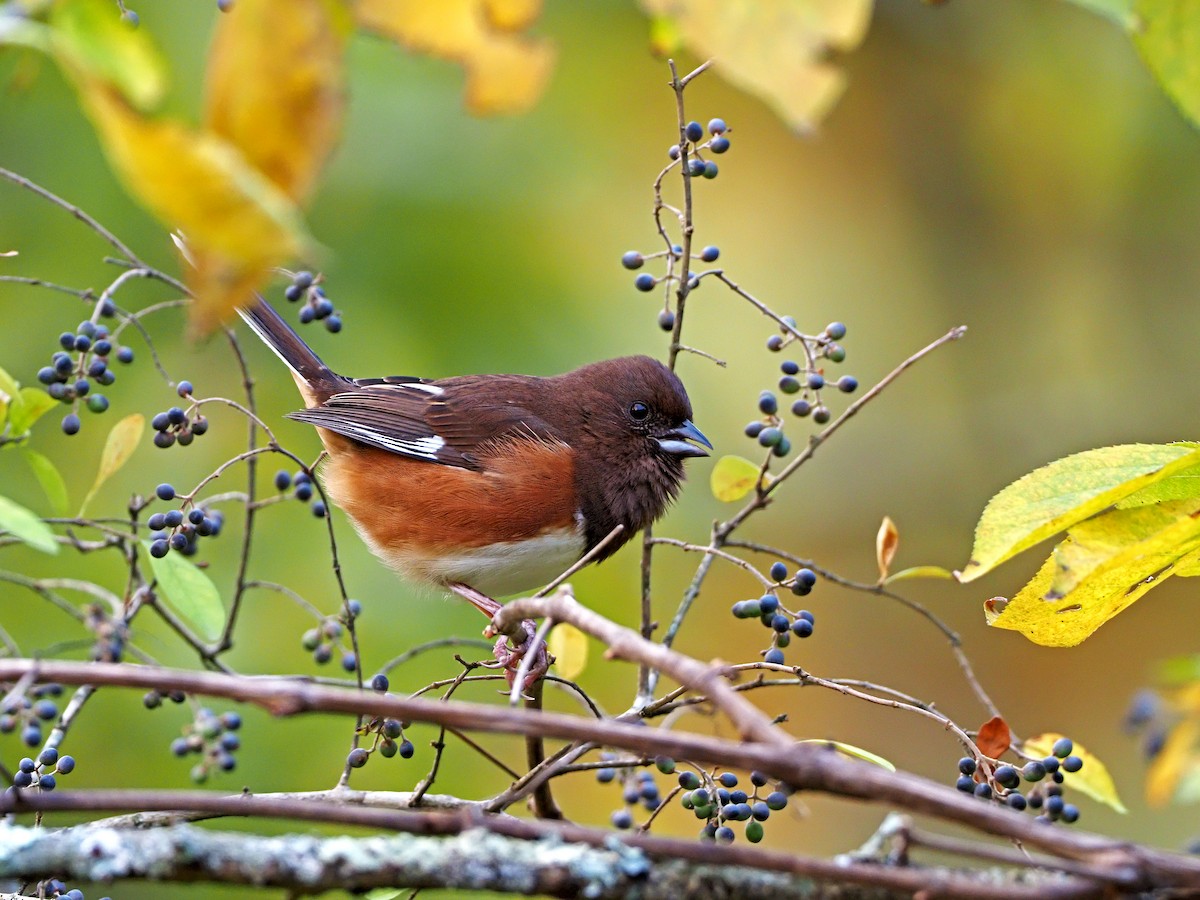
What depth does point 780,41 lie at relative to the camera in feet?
2.73

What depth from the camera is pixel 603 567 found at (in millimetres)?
3896

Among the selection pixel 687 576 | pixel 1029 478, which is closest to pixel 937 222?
pixel 687 576

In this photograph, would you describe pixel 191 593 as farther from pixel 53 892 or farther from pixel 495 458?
pixel 495 458

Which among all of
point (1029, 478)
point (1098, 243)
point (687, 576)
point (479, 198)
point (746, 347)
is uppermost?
point (1098, 243)

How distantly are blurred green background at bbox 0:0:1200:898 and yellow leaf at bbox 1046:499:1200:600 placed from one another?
2.53 metres

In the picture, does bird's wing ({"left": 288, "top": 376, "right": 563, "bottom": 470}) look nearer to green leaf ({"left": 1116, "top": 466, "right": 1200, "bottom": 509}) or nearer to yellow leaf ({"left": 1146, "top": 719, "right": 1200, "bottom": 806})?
green leaf ({"left": 1116, "top": 466, "right": 1200, "bottom": 509})

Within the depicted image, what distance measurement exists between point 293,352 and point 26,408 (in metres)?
2.00

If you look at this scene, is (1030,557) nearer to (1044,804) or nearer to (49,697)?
(1044,804)

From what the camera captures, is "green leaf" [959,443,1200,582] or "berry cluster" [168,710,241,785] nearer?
"green leaf" [959,443,1200,582]

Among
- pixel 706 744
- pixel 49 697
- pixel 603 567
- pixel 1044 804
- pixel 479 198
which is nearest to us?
pixel 706 744

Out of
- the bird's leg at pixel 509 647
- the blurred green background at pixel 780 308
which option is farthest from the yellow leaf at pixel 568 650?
the blurred green background at pixel 780 308

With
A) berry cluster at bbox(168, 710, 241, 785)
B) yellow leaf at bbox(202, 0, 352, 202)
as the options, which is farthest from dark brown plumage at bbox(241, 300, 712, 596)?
yellow leaf at bbox(202, 0, 352, 202)

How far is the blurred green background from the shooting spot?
11.8 ft

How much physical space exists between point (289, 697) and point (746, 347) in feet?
16.1
